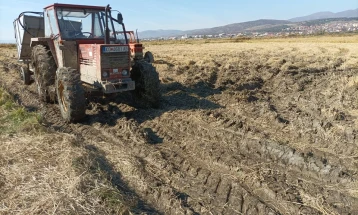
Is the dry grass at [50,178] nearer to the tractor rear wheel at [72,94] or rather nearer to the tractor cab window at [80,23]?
the tractor rear wheel at [72,94]

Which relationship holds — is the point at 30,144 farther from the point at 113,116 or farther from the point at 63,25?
the point at 63,25

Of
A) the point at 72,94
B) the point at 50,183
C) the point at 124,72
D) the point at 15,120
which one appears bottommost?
the point at 50,183

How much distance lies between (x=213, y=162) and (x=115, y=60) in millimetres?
3444

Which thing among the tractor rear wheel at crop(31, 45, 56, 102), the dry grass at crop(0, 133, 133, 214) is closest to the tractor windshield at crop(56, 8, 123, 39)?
the tractor rear wheel at crop(31, 45, 56, 102)

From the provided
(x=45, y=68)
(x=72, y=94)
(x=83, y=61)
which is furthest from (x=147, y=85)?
(x=45, y=68)

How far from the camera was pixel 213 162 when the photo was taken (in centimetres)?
504

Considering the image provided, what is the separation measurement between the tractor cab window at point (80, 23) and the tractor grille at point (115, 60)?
3.98ft

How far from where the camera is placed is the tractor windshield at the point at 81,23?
7.64m

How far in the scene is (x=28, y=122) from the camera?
6180mm

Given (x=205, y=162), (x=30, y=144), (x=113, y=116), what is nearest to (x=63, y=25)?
(x=113, y=116)

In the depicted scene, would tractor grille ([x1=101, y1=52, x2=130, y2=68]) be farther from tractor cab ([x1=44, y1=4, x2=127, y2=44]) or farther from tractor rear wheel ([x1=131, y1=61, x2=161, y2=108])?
tractor cab ([x1=44, y1=4, x2=127, y2=44])

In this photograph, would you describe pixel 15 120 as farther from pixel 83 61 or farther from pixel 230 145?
pixel 230 145

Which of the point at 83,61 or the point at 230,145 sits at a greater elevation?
the point at 83,61

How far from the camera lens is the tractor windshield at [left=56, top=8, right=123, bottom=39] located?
7640 millimetres
